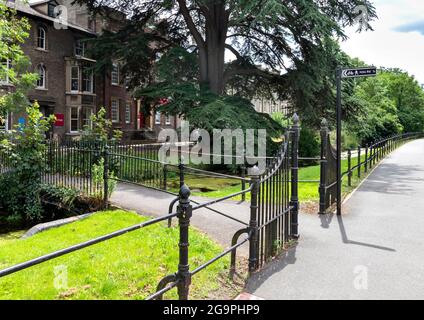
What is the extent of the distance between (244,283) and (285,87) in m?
19.1

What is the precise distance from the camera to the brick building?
29.5 metres

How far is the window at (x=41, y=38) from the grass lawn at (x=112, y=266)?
2640cm

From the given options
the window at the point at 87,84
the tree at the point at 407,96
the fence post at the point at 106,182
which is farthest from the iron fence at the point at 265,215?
the tree at the point at 407,96

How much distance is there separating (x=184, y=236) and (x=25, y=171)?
9131mm

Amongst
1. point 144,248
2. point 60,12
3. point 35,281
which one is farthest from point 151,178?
point 60,12

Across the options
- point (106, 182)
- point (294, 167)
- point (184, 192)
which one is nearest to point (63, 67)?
point (106, 182)

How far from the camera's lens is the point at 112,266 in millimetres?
5590

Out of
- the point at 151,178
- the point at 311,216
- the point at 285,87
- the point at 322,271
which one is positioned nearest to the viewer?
the point at 322,271

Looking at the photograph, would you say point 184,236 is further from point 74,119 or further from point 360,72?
point 74,119

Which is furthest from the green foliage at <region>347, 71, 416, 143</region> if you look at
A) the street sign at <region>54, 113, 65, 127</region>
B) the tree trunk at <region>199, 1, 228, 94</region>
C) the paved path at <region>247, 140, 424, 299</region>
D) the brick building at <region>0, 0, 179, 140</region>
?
Answer: the street sign at <region>54, 113, 65, 127</region>

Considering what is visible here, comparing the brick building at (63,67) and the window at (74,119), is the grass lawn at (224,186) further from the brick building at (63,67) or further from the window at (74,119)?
the window at (74,119)
